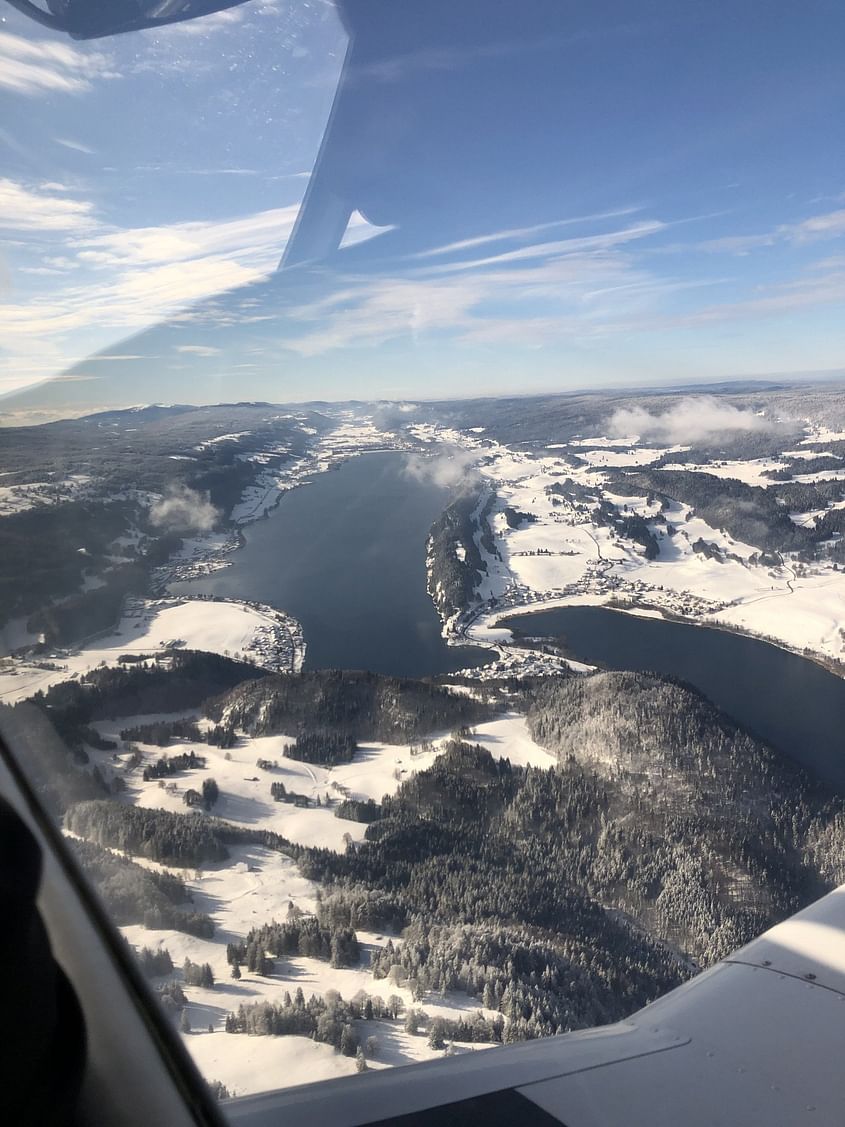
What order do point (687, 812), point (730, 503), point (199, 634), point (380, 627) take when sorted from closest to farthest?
point (687, 812) → point (199, 634) → point (380, 627) → point (730, 503)

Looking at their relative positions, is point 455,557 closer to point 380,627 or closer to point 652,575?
point 380,627

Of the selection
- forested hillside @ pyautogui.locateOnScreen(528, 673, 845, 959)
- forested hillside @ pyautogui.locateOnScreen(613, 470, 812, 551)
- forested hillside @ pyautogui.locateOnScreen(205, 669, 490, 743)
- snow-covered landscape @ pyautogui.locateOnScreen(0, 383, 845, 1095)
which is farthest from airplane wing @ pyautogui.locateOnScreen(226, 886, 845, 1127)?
forested hillside @ pyautogui.locateOnScreen(613, 470, 812, 551)

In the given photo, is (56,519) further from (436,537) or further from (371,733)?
(436,537)

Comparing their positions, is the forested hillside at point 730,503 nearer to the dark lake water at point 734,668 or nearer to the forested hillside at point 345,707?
the dark lake water at point 734,668

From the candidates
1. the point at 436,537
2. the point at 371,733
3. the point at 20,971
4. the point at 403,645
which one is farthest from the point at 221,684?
the point at 436,537

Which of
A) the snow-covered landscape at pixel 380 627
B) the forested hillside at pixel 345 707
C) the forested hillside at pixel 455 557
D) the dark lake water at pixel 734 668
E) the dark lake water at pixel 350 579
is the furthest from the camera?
the forested hillside at pixel 455 557

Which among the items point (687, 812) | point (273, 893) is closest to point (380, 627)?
point (687, 812)

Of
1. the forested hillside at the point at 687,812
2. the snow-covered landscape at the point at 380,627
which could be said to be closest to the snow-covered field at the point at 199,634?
the snow-covered landscape at the point at 380,627
